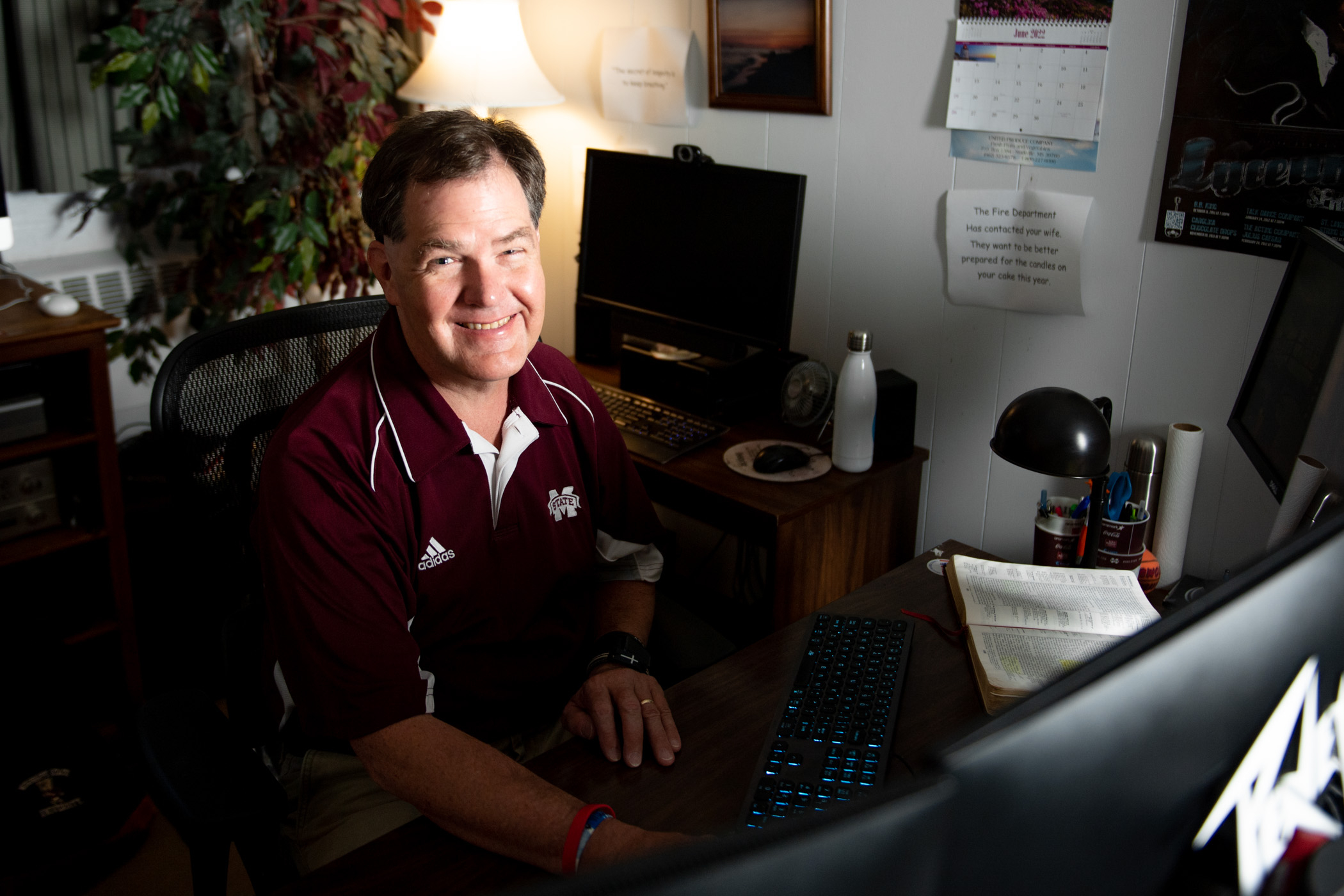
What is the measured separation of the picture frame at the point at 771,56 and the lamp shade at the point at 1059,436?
3.37 ft

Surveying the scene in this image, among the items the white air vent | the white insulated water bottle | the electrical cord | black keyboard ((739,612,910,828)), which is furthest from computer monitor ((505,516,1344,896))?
the white air vent

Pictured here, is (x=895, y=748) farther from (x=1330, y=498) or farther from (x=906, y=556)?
(x=906, y=556)

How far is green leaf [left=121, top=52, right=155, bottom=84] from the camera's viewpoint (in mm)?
2232

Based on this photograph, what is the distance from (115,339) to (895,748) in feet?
7.57

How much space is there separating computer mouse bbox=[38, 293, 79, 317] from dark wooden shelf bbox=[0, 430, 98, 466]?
0.24m

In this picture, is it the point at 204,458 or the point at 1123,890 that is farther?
the point at 204,458

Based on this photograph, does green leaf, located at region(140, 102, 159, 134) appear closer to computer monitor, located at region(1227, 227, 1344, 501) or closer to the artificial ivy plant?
the artificial ivy plant

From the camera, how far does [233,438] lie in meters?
1.30

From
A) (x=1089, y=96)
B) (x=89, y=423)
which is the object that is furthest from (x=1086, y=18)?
(x=89, y=423)

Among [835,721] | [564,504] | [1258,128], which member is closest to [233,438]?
[564,504]

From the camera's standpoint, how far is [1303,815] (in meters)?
0.55

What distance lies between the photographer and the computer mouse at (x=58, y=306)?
6.48 feet

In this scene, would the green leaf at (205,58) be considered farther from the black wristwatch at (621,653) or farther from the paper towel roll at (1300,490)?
the paper towel roll at (1300,490)

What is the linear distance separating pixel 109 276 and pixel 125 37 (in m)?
0.71
